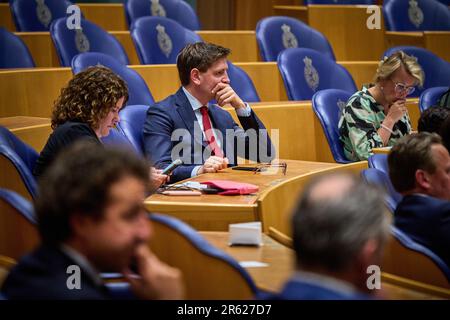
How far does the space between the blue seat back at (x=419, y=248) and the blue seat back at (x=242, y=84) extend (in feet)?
5.75

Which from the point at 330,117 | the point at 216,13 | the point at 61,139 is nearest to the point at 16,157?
the point at 61,139

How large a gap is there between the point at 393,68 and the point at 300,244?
2.05 meters

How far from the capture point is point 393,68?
3008 millimetres

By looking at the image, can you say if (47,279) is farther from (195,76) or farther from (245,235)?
(195,76)

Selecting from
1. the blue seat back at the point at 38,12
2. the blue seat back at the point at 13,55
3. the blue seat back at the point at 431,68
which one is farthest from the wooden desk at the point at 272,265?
the blue seat back at the point at 38,12

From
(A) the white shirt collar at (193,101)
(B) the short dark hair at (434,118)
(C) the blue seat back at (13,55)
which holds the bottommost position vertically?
(B) the short dark hair at (434,118)

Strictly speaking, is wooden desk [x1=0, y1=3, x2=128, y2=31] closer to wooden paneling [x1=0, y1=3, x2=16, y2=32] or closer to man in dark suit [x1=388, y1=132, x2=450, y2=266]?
wooden paneling [x1=0, y1=3, x2=16, y2=32]

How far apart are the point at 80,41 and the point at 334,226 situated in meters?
2.61

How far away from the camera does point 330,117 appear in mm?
3131

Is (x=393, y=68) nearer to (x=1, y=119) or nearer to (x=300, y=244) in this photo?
(x=1, y=119)

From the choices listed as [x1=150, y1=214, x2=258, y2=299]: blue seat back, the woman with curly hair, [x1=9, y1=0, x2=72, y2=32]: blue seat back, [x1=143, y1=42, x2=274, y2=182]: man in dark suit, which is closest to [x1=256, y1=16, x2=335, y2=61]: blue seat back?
[x1=9, y1=0, x2=72, y2=32]: blue seat back

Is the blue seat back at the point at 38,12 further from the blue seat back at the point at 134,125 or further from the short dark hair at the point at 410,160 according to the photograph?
the short dark hair at the point at 410,160

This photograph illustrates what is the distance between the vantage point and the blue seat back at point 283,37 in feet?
13.0

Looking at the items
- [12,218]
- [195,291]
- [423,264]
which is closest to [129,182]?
[195,291]
